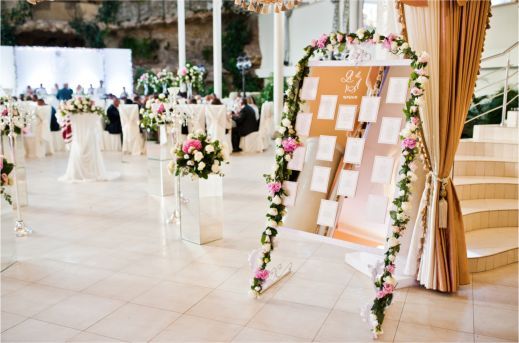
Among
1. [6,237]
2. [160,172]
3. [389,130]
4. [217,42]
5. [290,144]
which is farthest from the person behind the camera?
[217,42]

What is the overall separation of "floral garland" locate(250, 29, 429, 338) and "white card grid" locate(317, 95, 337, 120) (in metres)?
0.20

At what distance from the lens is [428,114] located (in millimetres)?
4090

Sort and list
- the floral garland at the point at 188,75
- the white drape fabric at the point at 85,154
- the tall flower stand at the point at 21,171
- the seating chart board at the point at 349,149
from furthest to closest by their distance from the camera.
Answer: the floral garland at the point at 188,75 < the white drape fabric at the point at 85,154 < the tall flower stand at the point at 21,171 < the seating chart board at the point at 349,149

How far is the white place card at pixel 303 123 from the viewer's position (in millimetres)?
3975

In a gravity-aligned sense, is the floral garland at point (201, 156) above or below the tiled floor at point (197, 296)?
above

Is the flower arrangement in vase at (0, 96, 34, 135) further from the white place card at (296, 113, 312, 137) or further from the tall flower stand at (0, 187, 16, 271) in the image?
the white place card at (296, 113, 312, 137)

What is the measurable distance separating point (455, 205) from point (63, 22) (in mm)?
21215

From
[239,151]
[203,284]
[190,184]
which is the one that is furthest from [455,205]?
[239,151]

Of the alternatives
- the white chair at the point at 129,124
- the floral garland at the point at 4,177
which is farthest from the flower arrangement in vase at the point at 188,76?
the floral garland at the point at 4,177

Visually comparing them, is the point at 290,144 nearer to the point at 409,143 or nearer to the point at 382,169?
the point at 382,169

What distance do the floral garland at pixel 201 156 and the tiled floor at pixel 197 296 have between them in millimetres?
774

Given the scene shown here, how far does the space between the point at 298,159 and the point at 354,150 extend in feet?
1.58

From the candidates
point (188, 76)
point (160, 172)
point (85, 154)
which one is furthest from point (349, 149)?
point (188, 76)

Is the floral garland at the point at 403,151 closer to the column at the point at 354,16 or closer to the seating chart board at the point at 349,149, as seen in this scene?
the seating chart board at the point at 349,149
